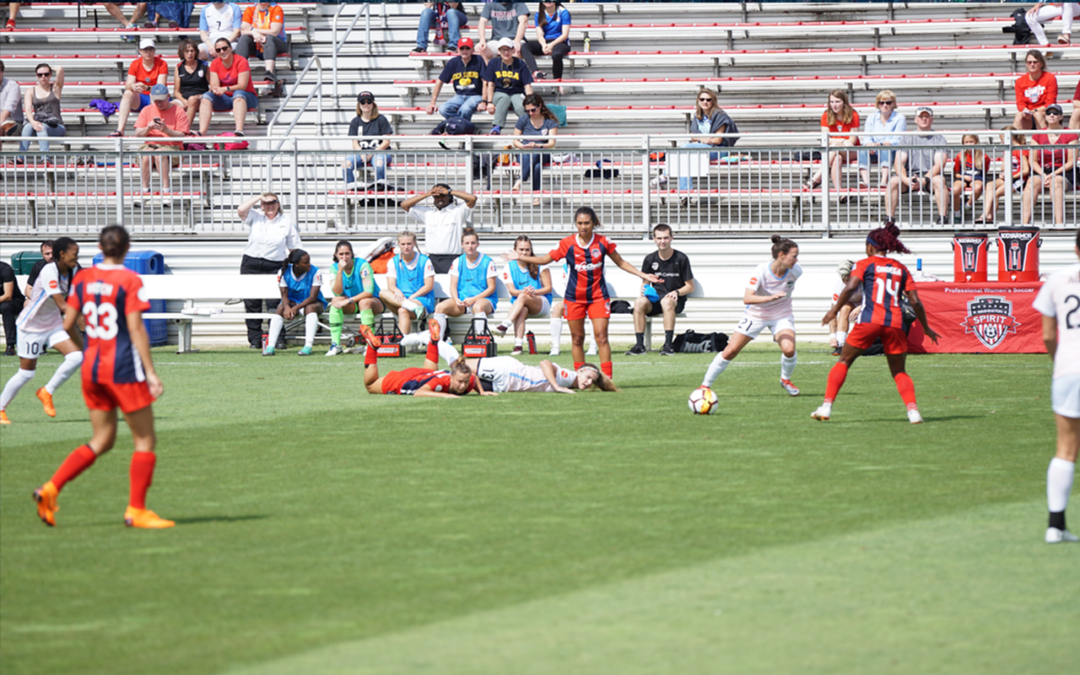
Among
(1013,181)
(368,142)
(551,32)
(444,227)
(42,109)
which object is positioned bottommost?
(444,227)

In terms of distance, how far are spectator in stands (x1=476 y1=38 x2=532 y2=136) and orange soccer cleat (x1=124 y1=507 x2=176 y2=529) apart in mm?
16951

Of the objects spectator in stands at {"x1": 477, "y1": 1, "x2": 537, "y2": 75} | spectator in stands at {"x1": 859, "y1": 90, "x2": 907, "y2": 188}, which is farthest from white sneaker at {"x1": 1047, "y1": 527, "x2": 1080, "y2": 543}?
spectator in stands at {"x1": 477, "y1": 1, "x2": 537, "y2": 75}

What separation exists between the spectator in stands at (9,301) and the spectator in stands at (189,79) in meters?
5.65

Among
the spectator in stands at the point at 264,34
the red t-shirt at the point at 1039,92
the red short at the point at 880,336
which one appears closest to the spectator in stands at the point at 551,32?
the spectator in stands at the point at 264,34

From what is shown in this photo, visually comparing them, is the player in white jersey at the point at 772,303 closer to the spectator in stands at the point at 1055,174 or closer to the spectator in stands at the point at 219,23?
the spectator in stands at the point at 1055,174

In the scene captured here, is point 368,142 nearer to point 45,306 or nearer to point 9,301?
point 9,301

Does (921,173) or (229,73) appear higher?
(229,73)

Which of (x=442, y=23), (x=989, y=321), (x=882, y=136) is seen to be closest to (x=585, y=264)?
(x=989, y=321)

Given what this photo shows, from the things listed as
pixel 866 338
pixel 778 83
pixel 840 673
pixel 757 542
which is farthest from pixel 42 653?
pixel 778 83

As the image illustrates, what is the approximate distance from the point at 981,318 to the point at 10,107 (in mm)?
16867

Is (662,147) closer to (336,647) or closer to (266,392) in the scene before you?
(266,392)

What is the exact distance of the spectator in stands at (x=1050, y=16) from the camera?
25172 millimetres

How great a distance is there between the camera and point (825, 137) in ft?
66.5

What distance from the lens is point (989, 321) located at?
61.2 ft
